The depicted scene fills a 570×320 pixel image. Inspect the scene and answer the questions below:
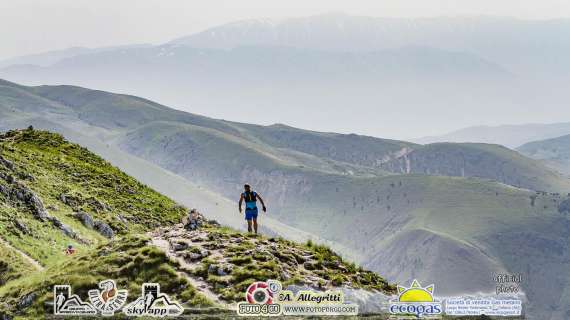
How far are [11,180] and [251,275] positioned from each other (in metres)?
32.9

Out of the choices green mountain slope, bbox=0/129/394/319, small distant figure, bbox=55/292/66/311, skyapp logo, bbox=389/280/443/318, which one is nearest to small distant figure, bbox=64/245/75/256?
green mountain slope, bbox=0/129/394/319

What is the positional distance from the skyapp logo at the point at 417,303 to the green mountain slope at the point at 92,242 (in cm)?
338

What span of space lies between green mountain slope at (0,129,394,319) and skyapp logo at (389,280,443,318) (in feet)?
11.1

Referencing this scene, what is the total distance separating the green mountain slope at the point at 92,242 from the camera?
3027cm

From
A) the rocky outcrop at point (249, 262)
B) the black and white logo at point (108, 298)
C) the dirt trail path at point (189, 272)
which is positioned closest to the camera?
the black and white logo at point (108, 298)

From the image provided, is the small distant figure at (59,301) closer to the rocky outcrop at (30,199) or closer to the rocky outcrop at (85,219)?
the rocky outcrop at (30,199)

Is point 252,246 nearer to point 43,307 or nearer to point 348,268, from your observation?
point 348,268

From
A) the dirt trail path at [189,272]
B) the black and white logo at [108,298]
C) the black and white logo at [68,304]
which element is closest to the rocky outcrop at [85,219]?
the dirt trail path at [189,272]

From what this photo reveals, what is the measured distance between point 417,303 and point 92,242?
104 feet

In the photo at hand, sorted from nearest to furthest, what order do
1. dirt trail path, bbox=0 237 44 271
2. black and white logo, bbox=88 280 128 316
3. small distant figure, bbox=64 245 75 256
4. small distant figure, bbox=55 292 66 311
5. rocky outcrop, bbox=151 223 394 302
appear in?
black and white logo, bbox=88 280 128 316 < small distant figure, bbox=55 292 66 311 < rocky outcrop, bbox=151 223 394 302 < dirt trail path, bbox=0 237 44 271 < small distant figure, bbox=64 245 75 256

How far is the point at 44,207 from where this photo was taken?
5412cm

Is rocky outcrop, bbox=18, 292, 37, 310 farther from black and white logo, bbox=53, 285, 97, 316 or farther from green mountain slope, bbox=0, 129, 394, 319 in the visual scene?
black and white logo, bbox=53, 285, 97, 316

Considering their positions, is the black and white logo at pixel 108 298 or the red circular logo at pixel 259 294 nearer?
the red circular logo at pixel 259 294

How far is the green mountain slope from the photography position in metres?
30.3
